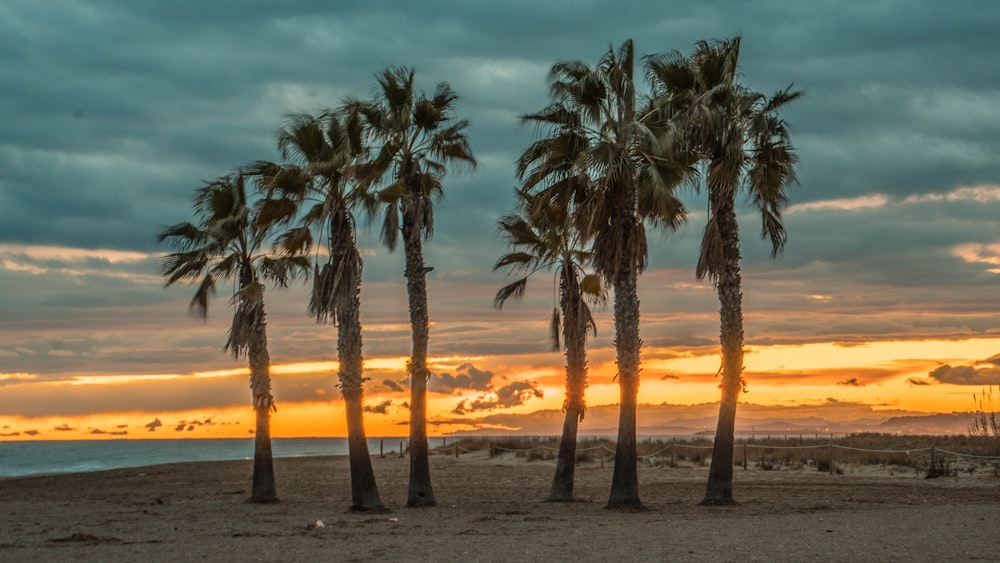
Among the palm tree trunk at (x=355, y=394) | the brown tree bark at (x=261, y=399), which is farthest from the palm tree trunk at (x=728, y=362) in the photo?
the brown tree bark at (x=261, y=399)

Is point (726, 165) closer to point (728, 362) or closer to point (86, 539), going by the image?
point (728, 362)

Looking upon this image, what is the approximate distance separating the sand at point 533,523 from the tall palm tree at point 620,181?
9.36 ft

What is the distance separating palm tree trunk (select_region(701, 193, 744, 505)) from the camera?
2756cm

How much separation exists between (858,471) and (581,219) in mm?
21924

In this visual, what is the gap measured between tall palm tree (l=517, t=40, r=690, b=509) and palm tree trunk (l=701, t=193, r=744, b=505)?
6.95 ft

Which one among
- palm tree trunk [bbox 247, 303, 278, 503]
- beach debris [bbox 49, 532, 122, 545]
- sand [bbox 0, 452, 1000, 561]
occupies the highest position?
palm tree trunk [bbox 247, 303, 278, 503]

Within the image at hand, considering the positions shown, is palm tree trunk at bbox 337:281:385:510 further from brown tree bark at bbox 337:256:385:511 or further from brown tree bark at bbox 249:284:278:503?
brown tree bark at bbox 249:284:278:503

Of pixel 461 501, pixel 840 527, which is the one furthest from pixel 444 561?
pixel 461 501

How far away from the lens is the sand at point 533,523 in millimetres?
17875

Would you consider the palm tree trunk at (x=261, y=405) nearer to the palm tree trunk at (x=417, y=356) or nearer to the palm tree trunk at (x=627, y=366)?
the palm tree trunk at (x=417, y=356)

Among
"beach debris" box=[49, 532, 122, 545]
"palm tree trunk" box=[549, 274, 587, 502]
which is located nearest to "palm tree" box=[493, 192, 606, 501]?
"palm tree trunk" box=[549, 274, 587, 502]

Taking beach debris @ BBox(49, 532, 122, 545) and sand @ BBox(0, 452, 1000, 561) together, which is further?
beach debris @ BBox(49, 532, 122, 545)

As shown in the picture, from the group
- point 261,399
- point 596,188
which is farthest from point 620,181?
point 261,399

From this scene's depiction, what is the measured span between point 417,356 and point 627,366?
20.1 feet
